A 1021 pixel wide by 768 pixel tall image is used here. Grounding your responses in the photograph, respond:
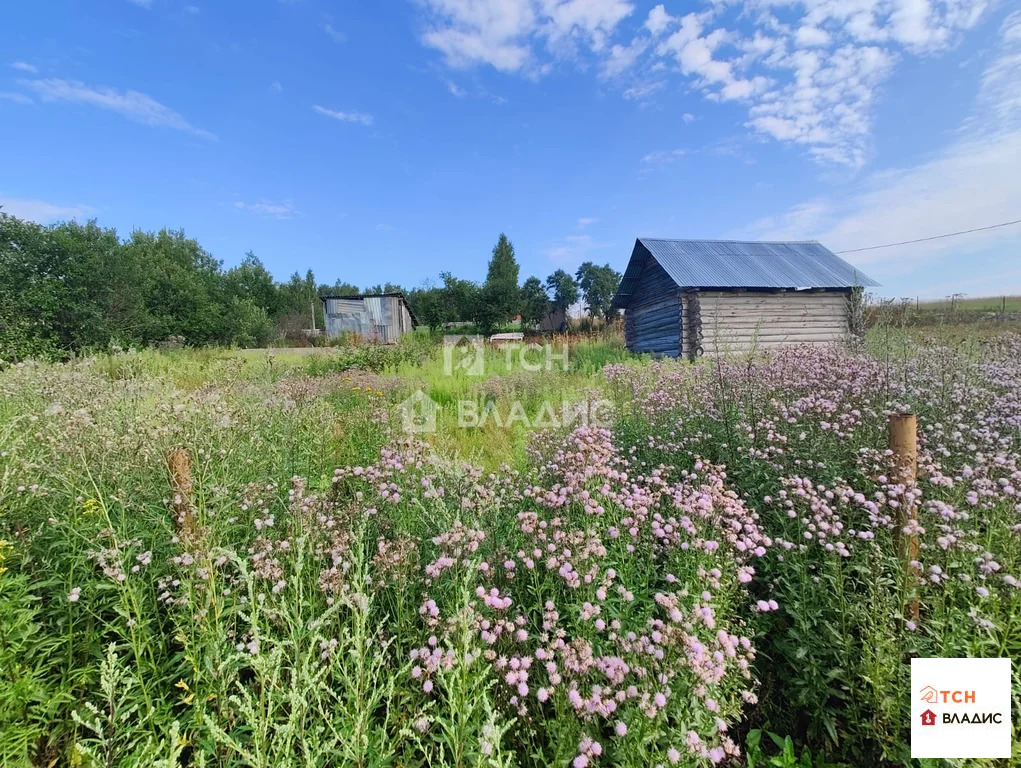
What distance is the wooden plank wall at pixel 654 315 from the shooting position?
13.8 metres

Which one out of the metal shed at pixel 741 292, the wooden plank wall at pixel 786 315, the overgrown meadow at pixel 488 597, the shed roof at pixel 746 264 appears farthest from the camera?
the wooden plank wall at pixel 786 315

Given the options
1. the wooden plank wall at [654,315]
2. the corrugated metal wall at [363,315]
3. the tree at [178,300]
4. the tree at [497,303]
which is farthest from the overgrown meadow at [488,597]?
the tree at [497,303]

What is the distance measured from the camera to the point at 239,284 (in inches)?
1794

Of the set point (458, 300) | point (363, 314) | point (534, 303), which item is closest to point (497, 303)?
point (458, 300)

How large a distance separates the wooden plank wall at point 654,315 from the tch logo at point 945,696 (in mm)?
12666

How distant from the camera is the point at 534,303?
4869cm

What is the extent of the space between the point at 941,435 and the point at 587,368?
8.44 meters

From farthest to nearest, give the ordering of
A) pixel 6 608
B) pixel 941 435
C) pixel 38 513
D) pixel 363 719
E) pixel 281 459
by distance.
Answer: pixel 281 459
pixel 941 435
pixel 38 513
pixel 6 608
pixel 363 719

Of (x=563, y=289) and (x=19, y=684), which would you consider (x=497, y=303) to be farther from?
(x=19, y=684)

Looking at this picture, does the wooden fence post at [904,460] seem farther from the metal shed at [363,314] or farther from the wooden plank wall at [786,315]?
the metal shed at [363,314]

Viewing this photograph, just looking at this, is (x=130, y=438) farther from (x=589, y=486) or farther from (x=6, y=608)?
(x=589, y=486)

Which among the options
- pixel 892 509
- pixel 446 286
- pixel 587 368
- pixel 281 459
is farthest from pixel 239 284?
pixel 892 509

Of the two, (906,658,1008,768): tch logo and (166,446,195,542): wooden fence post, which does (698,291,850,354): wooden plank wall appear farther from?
(166,446,195,542): wooden fence post

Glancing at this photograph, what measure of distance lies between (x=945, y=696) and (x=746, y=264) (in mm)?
15613
